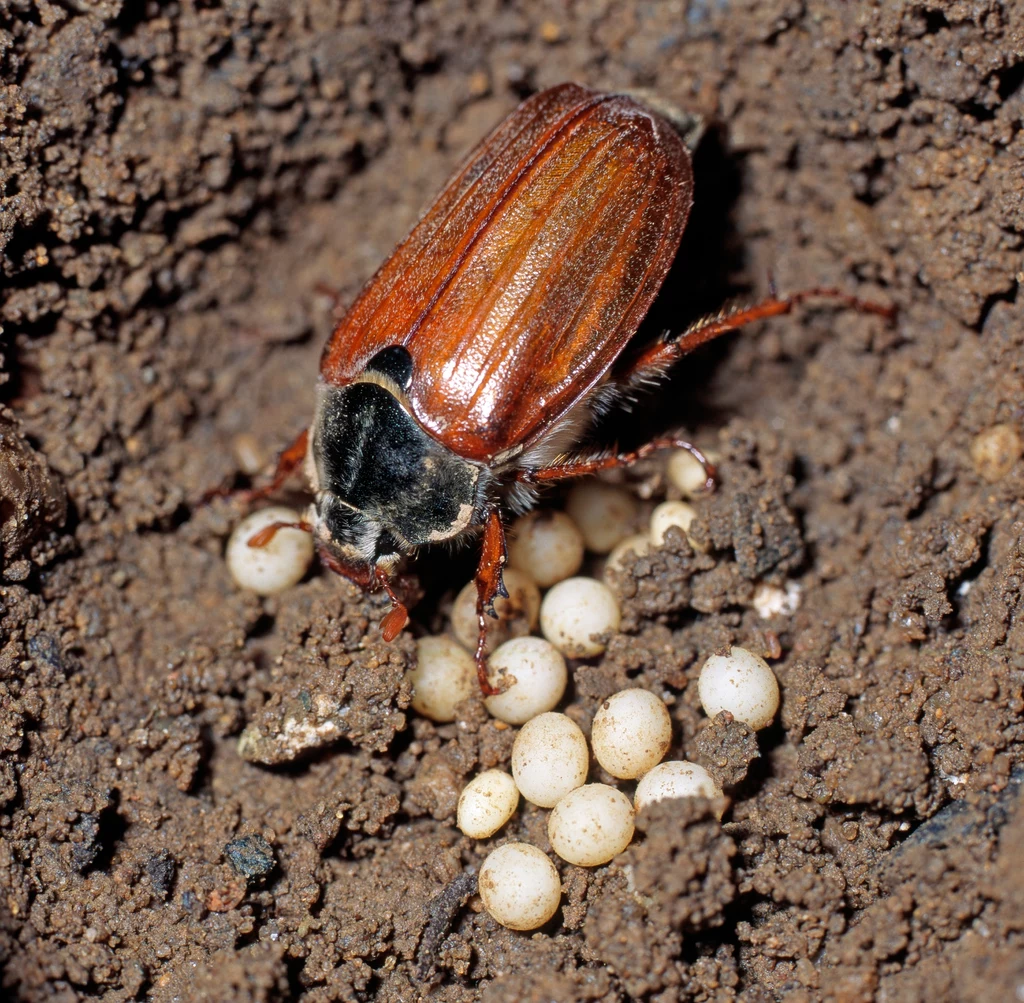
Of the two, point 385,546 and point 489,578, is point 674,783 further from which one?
point 385,546

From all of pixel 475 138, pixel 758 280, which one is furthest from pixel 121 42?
pixel 758 280

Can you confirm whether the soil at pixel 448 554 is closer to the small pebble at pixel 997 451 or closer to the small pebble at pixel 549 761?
the small pebble at pixel 997 451

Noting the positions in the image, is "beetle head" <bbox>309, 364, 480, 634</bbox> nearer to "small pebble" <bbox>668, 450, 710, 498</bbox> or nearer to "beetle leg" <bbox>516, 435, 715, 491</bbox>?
"beetle leg" <bbox>516, 435, 715, 491</bbox>

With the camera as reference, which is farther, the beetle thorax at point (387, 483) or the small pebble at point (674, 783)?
the beetle thorax at point (387, 483)

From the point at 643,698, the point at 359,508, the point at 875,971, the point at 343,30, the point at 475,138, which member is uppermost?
the point at 343,30

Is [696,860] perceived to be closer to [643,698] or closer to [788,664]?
[643,698]

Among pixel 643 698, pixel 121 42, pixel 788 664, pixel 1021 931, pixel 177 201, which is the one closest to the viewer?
pixel 1021 931

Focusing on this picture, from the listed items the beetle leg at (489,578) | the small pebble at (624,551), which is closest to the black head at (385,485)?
the beetle leg at (489,578)
